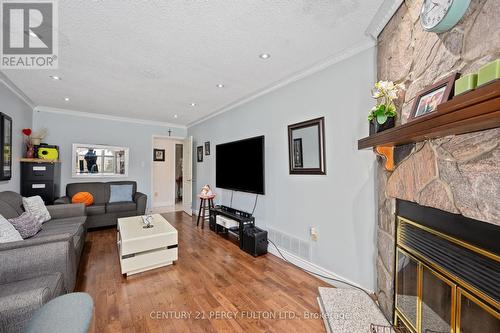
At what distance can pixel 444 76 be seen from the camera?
43.6 inches

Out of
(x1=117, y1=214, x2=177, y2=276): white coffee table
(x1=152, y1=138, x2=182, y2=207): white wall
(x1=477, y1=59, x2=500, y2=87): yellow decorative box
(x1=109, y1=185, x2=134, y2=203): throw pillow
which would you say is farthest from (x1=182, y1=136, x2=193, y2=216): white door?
(x1=477, y1=59, x2=500, y2=87): yellow decorative box

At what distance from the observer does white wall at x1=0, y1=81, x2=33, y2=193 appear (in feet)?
9.44

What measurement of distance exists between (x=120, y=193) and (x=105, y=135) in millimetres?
1547

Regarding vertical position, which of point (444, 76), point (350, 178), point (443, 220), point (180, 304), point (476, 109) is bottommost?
point (180, 304)

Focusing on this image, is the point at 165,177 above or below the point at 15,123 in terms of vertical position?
below

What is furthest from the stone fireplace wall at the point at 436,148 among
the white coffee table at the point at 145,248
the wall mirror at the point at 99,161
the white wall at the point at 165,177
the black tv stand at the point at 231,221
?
the white wall at the point at 165,177

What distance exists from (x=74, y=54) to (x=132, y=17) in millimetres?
1071

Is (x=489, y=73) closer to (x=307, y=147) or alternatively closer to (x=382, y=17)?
(x=382, y=17)

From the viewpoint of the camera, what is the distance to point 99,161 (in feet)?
15.7

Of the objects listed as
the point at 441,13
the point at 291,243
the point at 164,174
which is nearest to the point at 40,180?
the point at 164,174

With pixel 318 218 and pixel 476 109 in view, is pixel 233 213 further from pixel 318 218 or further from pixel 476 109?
pixel 476 109

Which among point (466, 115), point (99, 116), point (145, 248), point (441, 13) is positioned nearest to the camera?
point (466, 115)

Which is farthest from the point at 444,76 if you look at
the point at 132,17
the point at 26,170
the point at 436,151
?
the point at 26,170

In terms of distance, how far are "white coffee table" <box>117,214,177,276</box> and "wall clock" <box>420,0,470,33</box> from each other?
2946mm
